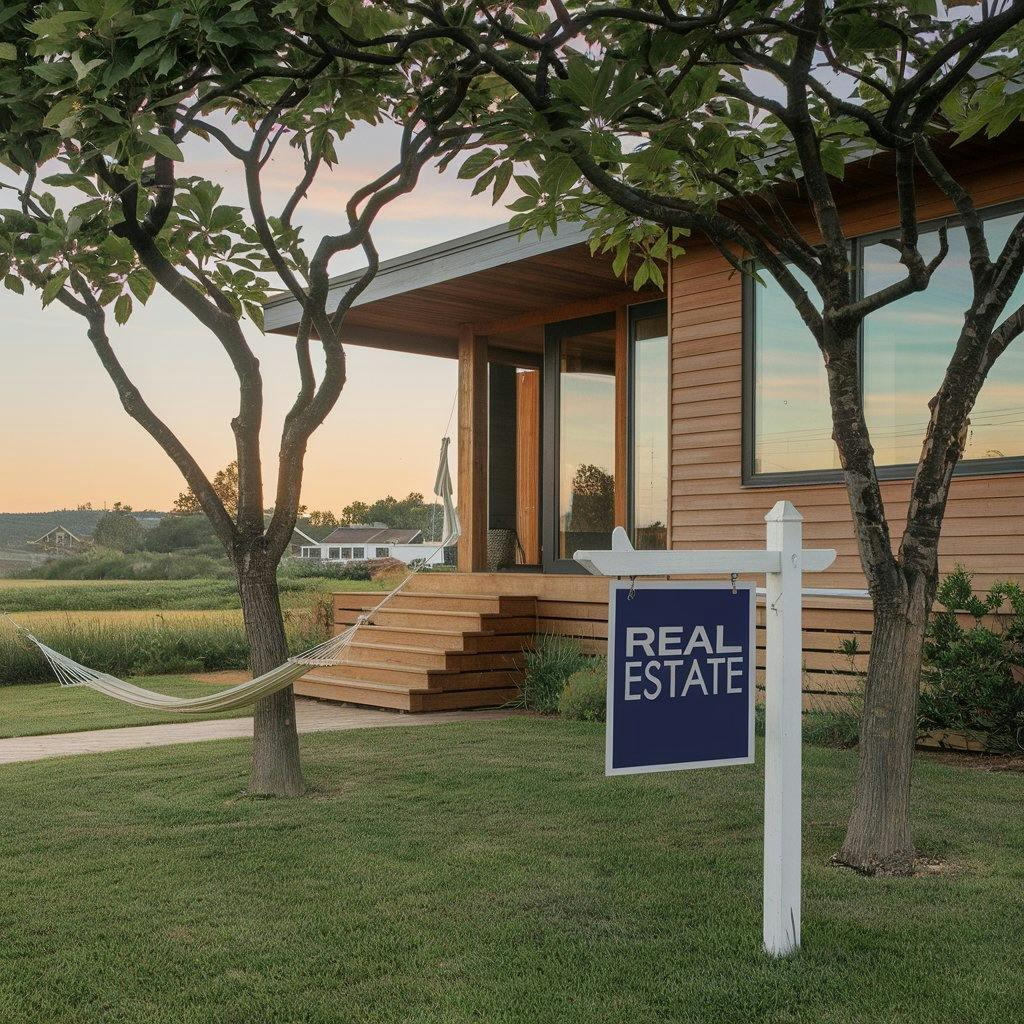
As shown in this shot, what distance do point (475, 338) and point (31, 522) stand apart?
29.1ft

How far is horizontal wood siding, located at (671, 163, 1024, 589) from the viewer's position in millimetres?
6531

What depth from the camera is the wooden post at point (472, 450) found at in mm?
10961

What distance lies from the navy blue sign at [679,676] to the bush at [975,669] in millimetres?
3483

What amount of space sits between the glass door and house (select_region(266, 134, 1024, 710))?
19mm

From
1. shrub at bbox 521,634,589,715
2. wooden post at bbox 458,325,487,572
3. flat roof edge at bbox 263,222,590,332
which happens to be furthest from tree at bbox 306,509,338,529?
shrub at bbox 521,634,589,715

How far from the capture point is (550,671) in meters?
8.30

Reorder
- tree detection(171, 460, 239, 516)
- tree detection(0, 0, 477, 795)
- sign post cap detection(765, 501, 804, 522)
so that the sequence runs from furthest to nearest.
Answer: tree detection(171, 460, 239, 516) → tree detection(0, 0, 477, 795) → sign post cap detection(765, 501, 804, 522)

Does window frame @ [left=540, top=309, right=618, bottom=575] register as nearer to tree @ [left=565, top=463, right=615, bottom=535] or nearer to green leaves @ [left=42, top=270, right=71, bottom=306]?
tree @ [left=565, top=463, right=615, bottom=535]

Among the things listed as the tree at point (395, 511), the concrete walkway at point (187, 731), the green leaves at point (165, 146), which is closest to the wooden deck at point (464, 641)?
the concrete walkway at point (187, 731)

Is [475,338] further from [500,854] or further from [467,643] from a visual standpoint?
[500,854]

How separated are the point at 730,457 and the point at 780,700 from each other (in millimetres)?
5083

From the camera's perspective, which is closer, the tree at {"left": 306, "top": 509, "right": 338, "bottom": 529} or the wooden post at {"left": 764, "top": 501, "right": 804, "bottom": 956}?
the wooden post at {"left": 764, "top": 501, "right": 804, "bottom": 956}

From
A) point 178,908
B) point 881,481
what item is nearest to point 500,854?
point 178,908

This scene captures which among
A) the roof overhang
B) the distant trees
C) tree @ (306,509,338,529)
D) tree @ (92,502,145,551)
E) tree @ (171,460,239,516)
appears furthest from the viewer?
tree @ (306,509,338,529)
